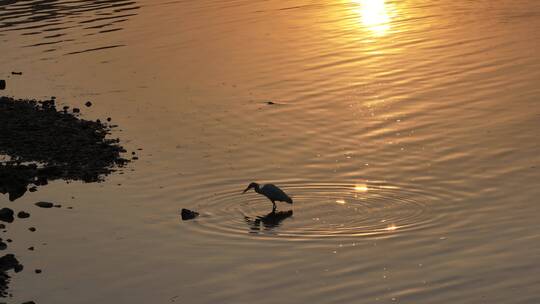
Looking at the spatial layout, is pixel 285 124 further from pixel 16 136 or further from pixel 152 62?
pixel 152 62

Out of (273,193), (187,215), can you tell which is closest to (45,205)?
(187,215)

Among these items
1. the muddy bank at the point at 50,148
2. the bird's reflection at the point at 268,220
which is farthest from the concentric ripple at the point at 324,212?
the muddy bank at the point at 50,148

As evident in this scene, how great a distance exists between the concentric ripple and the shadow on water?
76.3ft

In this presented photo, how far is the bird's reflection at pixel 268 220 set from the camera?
79.4 ft

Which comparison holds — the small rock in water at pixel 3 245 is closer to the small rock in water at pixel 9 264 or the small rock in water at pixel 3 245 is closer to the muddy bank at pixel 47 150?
the small rock in water at pixel 9 264

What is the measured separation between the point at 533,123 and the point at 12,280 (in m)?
16.4

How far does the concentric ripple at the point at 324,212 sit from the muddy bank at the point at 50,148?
170 inches

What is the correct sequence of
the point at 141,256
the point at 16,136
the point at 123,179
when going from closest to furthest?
the point at 141,256 < the point at 123,179 < the point at 16,136

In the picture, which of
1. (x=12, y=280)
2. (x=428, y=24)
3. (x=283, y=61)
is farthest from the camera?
(x=428, y=24)

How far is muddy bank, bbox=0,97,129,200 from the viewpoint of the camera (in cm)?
2789

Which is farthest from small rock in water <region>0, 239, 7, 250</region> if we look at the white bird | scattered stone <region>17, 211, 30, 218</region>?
the white bird

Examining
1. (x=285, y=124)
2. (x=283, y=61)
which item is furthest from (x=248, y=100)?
(x=283, y=61)

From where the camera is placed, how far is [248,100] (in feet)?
119

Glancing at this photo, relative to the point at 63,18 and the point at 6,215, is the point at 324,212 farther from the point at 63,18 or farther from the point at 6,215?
the point at 63,18
